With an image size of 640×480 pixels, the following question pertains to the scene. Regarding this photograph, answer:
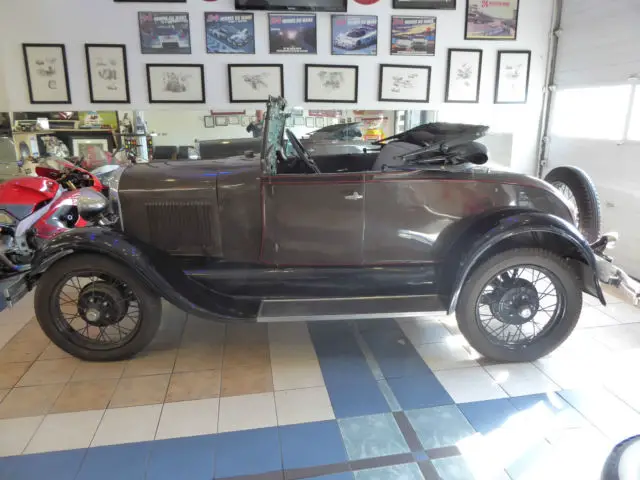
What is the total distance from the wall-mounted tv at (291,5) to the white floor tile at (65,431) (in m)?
4.17

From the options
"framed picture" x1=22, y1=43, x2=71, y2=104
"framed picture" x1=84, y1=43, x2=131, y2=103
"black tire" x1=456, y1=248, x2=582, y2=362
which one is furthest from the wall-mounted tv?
"black tire" x1=456, y1=248, x2=582, y2=362

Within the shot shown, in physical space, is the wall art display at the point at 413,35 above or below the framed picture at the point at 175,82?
above

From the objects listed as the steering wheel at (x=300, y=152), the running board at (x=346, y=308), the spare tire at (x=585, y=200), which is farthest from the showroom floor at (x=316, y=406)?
the steering wheel at (x=300, y=152)

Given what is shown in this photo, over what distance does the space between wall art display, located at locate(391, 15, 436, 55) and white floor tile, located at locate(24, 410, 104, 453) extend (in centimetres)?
463

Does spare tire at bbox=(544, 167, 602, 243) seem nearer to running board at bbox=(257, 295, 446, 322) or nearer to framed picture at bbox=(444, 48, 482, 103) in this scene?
running board at bbox=(257, 295, 446, 322)

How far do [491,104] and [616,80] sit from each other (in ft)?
4.40

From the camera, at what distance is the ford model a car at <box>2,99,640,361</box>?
8.87ft

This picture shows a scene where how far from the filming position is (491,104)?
5.45 m

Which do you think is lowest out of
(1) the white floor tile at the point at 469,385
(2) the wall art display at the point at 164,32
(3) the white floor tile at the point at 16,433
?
(3) the white floor tile at the point at 16,433

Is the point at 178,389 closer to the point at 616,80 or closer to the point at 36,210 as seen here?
the point at 36,210

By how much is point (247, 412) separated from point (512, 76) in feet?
16.0

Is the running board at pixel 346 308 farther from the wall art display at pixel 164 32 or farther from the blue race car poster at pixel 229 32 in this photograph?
the wall art display at pixel 164 32

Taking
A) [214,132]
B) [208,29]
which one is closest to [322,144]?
[214,132]

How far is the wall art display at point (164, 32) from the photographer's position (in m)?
4.83
